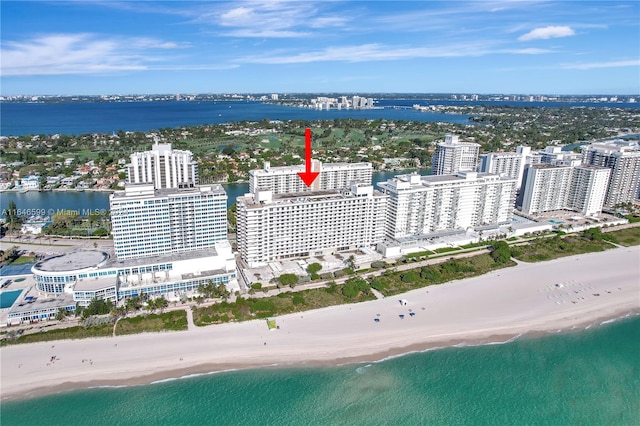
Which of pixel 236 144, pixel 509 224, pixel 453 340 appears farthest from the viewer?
pixel 236 144

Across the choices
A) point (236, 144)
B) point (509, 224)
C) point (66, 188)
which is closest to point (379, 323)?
point (509, 224)

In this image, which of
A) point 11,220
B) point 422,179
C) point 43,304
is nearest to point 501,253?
point 422,179

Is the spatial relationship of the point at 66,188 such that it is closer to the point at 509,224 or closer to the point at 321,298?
the point at 321,298

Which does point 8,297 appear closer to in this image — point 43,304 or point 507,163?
point 43,304

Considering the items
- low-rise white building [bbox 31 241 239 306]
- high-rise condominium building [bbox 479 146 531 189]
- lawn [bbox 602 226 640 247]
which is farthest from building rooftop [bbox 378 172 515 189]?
low-rise white building [bbox 31 241 239 306]

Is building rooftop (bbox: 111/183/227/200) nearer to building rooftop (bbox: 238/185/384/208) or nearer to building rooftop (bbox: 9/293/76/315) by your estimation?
building rooftop (bbox: 238/185/384/208)

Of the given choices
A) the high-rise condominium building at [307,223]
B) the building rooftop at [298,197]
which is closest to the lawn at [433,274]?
the high-rise condominium building at [307,223]

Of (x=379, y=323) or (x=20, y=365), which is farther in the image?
(x=379, y=323)

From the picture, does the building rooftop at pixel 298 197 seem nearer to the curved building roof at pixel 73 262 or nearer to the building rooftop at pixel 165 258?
the building rooftop at pixel 165 258
